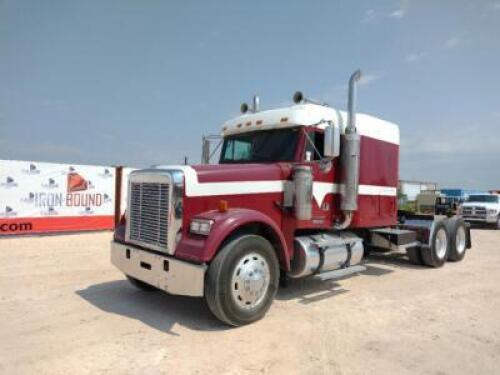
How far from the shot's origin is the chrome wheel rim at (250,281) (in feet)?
16.1

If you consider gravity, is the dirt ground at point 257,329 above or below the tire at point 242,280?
below

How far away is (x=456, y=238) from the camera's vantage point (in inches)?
399

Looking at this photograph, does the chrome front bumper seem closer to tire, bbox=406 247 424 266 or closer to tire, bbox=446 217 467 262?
tire, bbox=406 247 424 266

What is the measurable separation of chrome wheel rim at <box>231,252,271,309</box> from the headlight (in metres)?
0.56

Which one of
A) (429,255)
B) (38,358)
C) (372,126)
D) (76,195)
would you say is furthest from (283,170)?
(76,195)

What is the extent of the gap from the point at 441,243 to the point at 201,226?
23.4 feet

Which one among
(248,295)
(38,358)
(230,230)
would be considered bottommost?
(38,358)

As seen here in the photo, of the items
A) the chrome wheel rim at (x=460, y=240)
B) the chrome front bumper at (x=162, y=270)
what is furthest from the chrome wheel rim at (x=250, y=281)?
the chrome wheel rim at (x=460, y=240)

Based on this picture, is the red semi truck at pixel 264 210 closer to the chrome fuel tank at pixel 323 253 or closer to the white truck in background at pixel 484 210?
the chrome fuel tank at pixel 323 253

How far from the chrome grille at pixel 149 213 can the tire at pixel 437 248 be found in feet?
21.2

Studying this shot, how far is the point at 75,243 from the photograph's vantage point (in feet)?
37.8

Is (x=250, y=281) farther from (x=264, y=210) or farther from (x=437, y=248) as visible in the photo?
(x=437, y=248)

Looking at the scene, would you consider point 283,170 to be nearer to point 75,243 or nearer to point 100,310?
point 100,310

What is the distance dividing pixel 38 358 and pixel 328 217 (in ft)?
15.2
